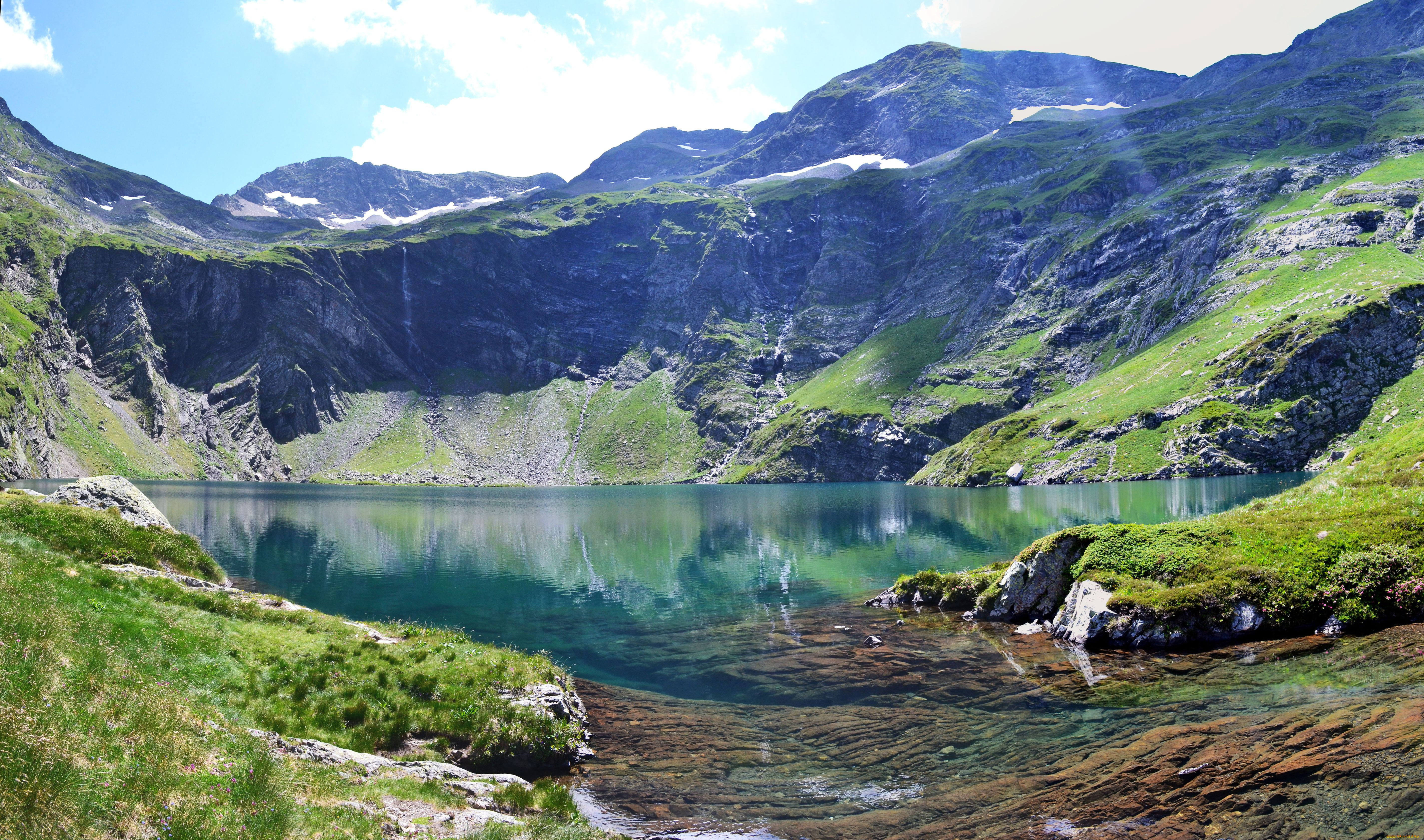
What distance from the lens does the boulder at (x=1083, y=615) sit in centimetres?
2783

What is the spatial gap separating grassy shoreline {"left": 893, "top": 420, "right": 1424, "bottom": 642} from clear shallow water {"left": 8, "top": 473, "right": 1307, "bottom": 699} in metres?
17.5

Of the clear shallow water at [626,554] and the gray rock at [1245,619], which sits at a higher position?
the gray rock at [1245,619]

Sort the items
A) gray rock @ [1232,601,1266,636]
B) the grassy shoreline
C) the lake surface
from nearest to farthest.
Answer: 1. the lake surface
2. the grassy shoreline
3. gray rock @ [1232,601,1266,636]

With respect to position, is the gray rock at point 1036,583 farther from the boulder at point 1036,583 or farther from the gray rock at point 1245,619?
the gray rock at point 1245,619

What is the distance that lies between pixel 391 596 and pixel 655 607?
771 inches

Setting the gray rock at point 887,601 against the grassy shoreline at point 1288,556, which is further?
the gray rock at point 887,601

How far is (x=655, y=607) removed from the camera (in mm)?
44625

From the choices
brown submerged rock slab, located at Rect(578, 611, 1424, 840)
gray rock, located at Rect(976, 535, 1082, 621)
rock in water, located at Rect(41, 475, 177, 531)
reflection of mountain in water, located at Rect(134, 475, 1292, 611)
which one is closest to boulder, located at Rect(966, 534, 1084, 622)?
gray rock, located at Rect(976, 535, 1082, 621)

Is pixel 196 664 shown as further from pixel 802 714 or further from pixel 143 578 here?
pixel 802 714

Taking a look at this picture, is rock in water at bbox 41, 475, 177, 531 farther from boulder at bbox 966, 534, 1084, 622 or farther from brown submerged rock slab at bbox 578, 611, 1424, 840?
boulder at bbox 966, 534, 1084, 622

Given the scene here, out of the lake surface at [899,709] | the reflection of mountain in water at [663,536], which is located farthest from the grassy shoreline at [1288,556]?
the reflection of mountain in water at [663,536]

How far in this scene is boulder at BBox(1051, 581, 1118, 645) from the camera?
27828mm

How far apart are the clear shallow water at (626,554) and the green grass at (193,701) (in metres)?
8.42

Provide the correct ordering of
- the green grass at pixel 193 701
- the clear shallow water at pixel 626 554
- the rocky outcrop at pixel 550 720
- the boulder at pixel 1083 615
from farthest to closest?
1. the clear shallow water at pixel 626 554
2. the boulder at pixel 1083 615
3. the rocky outcrop at pixel 550 720
4. the green grass at pixel 193 701
